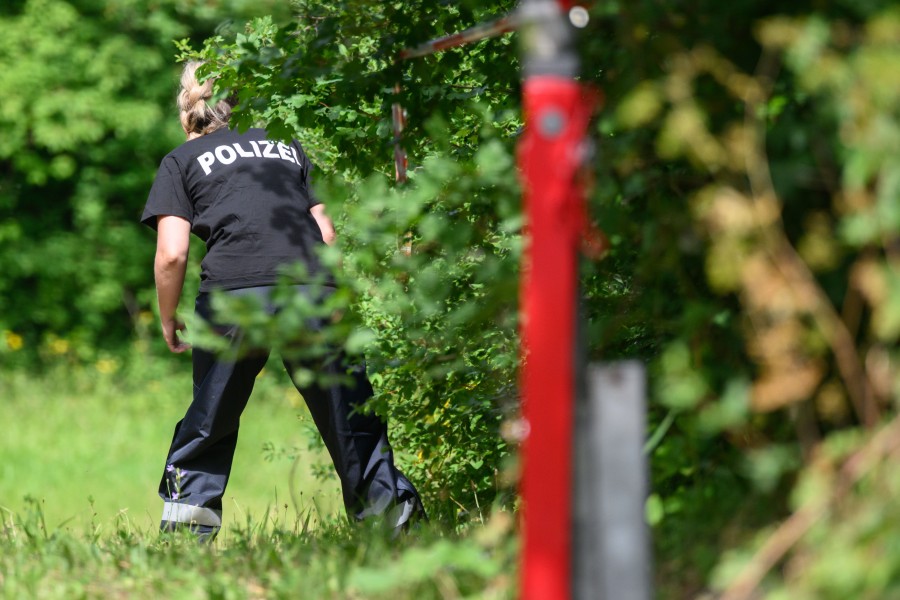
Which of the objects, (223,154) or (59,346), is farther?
(59,346)

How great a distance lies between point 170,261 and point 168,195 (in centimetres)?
24

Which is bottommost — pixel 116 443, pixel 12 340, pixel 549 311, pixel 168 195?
pixel 116 443

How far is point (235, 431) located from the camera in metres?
4.45

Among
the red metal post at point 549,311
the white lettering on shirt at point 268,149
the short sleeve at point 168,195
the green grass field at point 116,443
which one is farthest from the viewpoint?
the green grass field at point 116,443

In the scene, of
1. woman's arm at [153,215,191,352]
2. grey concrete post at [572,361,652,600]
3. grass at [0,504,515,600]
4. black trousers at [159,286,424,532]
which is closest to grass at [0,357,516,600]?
grass at [0,504,515,600]

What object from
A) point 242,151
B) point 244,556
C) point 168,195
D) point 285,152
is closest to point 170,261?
point 168,195

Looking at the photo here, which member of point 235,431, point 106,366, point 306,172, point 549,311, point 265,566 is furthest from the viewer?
point 106,366

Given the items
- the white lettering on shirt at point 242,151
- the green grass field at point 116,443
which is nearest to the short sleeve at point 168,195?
the white lettering on shirt at point 242,151

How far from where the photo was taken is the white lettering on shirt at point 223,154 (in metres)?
4.46

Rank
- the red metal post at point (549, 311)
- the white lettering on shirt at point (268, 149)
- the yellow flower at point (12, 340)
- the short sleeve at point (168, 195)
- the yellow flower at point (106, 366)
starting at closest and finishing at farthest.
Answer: the red metal post at point (549, 311), the short sleeve at point (168, 195), the white lettering on shirt at point (268, 149), the yellow flower at point (12, 340), the yellow flower at point (106, 366)

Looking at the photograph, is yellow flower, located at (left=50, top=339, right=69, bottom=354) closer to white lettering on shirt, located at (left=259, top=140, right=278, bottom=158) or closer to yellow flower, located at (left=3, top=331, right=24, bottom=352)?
yellow flower, located at (left=3, top=331, right=24, bottom=352)

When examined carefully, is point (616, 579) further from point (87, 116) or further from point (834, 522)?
point (87, 116)

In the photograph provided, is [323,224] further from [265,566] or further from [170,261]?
[265,566]

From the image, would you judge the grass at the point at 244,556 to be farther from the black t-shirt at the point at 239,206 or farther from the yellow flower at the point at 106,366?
the yellow flower at the point at 106,366
